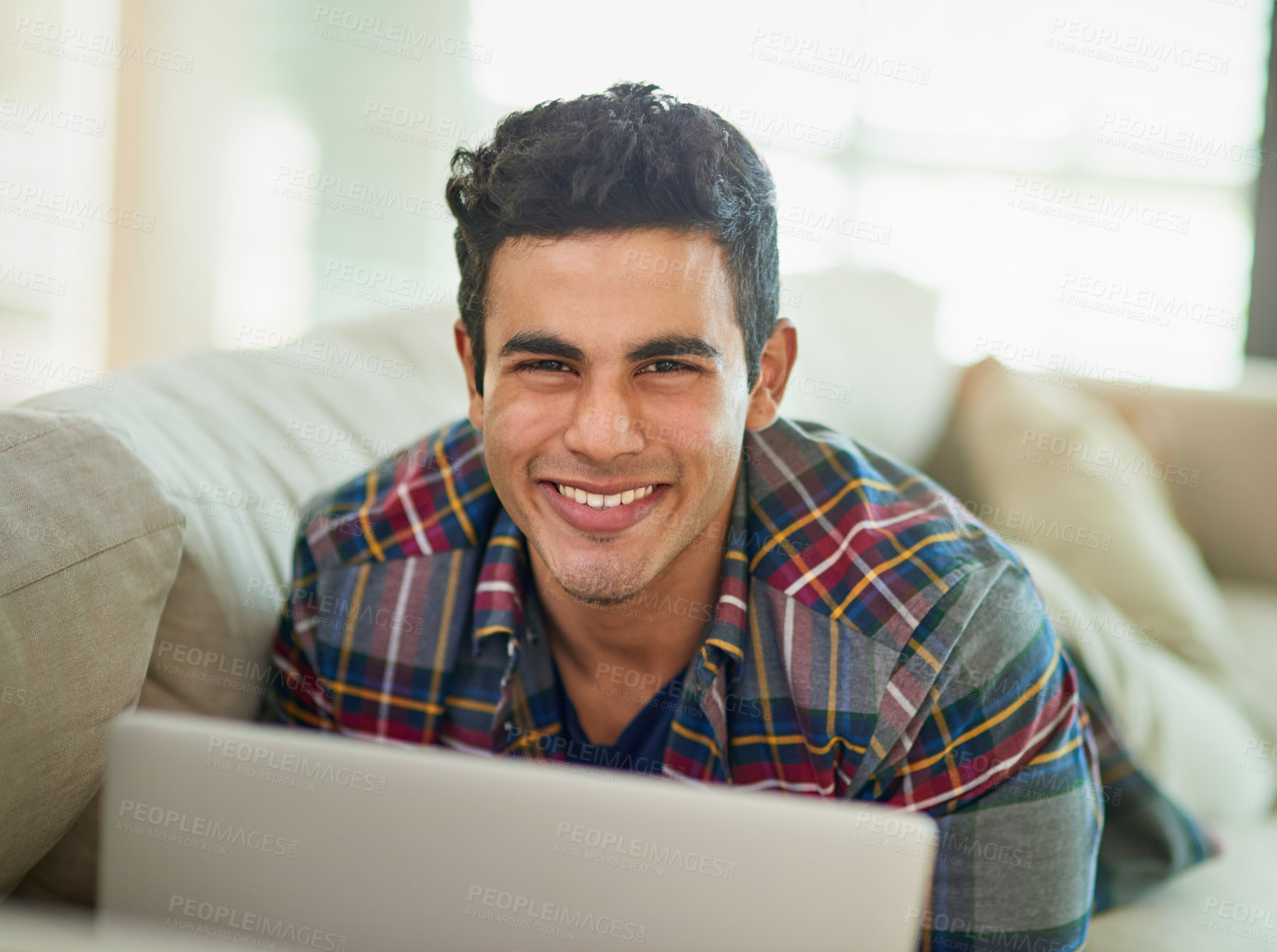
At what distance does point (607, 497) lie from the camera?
3.36 feet

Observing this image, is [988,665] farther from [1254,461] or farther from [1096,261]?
[1096,261]

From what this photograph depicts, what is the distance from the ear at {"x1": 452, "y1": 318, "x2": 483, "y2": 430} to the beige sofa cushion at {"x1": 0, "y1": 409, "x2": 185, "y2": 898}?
13.1 inches

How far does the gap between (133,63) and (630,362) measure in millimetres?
2590

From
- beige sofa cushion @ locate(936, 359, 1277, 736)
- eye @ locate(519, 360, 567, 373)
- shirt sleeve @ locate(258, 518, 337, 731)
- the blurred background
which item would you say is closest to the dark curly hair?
eye @ locate(519, 360, 567, 373)

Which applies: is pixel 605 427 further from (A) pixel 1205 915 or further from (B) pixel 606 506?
(A) pixel 1205 915

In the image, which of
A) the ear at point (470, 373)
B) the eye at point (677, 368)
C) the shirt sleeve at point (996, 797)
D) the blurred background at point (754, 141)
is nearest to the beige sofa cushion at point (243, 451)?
the ear at point (470, 373)

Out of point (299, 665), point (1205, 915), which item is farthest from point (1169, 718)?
point (299, 665)

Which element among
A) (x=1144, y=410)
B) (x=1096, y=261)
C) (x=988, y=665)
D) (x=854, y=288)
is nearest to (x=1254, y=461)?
(x=1144, y=410)

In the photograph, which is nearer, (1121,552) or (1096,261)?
(1121,552)

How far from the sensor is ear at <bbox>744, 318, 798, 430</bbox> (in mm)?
1174

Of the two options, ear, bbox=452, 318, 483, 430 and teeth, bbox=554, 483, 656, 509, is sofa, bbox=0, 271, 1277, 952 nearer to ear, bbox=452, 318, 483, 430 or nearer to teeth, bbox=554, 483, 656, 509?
ear, bbox=452, 318, 483, 430

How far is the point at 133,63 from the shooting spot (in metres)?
2.91

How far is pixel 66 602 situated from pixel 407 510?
388 millimetres

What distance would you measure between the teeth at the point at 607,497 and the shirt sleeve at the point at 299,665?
0.31m
